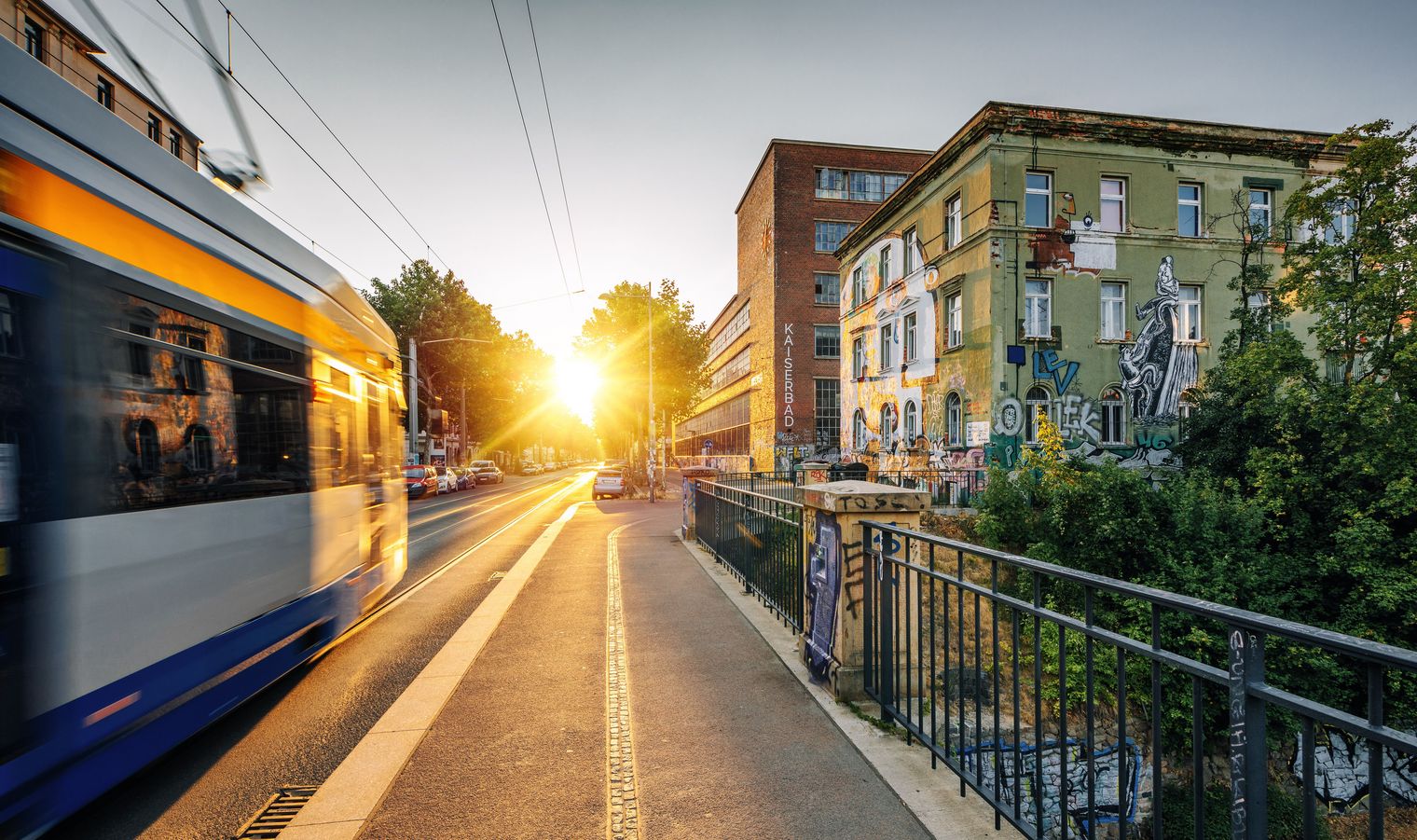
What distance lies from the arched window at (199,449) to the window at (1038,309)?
790 inches

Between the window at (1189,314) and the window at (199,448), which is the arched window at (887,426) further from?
the window at (199,448)

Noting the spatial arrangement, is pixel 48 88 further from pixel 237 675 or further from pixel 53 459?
pixel 237 675

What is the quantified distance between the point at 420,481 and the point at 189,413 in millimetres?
28241

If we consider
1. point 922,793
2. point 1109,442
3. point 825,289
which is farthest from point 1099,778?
point 825,289

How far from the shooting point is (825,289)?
1626 inches

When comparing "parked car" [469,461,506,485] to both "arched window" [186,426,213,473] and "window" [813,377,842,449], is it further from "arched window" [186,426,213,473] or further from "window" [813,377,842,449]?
"arched window" [186,426,213,473]

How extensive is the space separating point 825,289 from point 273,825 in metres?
40.5

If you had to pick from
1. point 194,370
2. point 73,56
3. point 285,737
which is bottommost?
point 285,737

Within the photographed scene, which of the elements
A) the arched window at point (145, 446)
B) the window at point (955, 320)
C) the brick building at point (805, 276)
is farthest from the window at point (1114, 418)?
the arched window at point (145, 446)

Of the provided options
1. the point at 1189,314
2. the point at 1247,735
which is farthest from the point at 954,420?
the point at 1247,735

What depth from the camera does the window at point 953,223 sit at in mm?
21281

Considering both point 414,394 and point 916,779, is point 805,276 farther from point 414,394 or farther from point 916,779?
point 916,779

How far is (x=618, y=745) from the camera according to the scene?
3994 millimetres

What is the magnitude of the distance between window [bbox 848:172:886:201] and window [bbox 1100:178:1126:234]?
74.9 feet
